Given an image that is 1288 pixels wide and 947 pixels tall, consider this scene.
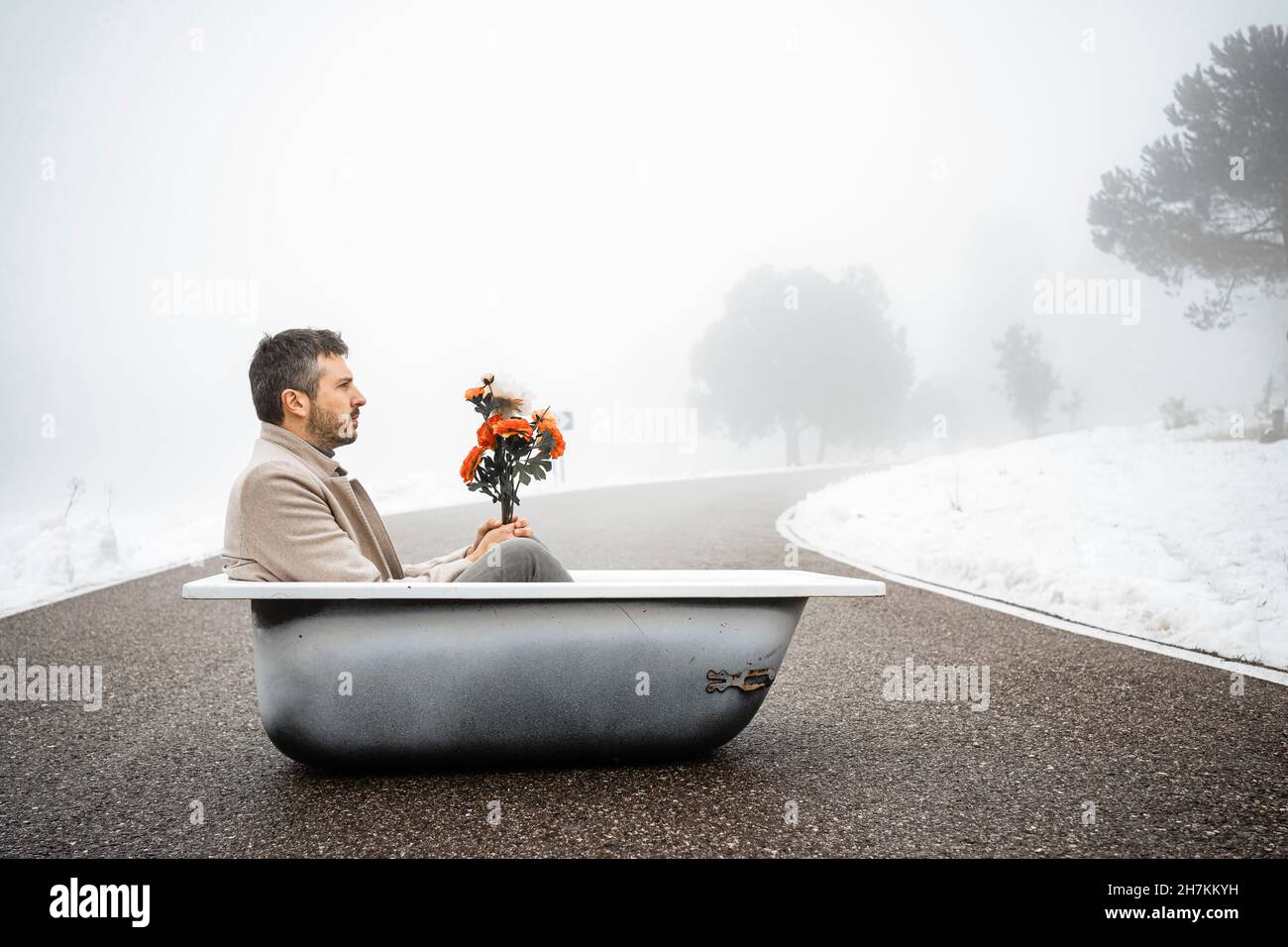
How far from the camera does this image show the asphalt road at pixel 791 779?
7.24ft

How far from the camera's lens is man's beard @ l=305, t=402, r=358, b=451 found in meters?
2.80

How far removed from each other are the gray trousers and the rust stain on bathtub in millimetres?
601

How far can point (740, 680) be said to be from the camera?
8.96ft

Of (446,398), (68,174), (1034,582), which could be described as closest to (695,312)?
(446,398)

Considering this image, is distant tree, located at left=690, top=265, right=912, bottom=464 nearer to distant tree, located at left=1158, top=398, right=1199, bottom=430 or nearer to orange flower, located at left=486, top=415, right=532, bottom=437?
distant tree, located at left=1158, top=398, right=1199, bottom=430

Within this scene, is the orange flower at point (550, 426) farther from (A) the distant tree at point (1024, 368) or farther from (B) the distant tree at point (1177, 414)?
(A) the distant tree at point (1024, 368)

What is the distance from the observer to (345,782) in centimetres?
270

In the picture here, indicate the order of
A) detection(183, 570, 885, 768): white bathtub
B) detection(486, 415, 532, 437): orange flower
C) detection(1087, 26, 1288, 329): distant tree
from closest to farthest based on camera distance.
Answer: detection(183, 570, 885, 768): white bathtub < detection(486, 415, 532, 437): orange flower < detection(1087, 26, 1288, 329): distant tree

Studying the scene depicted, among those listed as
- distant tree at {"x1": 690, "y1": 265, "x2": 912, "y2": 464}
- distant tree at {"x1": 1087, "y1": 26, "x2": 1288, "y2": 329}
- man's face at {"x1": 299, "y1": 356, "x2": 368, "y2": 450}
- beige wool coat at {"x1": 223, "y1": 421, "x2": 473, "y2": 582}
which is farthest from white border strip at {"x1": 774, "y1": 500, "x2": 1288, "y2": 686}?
distant tree at {"x1": 690, "y1": 265, "x2": 912, "y2": 464}

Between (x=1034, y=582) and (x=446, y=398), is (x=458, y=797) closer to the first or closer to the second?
(x=1034, y=582)

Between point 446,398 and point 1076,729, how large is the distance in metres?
104

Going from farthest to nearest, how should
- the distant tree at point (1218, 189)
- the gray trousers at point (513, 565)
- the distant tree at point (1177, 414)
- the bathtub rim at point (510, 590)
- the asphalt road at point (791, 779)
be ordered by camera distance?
the distant tree at point (1177, 414) → the distant tree at point (1218, 189) → the gray trousers at point (513, 565) → the bathtub rim at point (510, 590) → the asphalt road at point (791, 779)

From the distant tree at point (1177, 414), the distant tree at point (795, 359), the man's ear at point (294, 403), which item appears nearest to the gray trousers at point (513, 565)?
the man's ear at point (294, 403)

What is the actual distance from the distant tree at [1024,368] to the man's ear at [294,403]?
51148 mm
